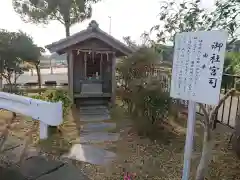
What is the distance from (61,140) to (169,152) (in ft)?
9.19

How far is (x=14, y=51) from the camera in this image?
13.5 m

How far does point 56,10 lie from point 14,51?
6.48 m

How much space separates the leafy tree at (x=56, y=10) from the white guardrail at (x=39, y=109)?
14373 mm

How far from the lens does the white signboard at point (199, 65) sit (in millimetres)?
2850

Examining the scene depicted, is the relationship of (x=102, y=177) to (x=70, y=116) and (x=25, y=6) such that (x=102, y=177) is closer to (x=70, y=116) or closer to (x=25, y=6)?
(x=70, y=116)

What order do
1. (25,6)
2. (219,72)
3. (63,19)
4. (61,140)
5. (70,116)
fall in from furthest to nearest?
(63,19)
(25,6)
(70,116)
(61,140)
(219,72)

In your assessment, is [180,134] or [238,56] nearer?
[238,56]

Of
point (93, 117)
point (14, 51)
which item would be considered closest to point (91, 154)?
point (93, 117)

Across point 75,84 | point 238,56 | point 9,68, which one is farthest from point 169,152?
point 9,68

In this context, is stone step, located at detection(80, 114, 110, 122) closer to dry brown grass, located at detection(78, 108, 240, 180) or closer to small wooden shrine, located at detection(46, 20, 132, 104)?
small wooden shrine, located at detection(46, 20, 132, 104)

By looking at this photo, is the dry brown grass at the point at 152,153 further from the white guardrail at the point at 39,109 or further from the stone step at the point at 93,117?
the white guardrail at the point at 39,109

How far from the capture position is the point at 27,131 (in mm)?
6879

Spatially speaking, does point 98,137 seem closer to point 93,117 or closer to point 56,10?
point 93,117

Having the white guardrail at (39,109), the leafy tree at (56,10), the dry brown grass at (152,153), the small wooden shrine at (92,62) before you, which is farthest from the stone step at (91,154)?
the leafy tree at (56,10)
